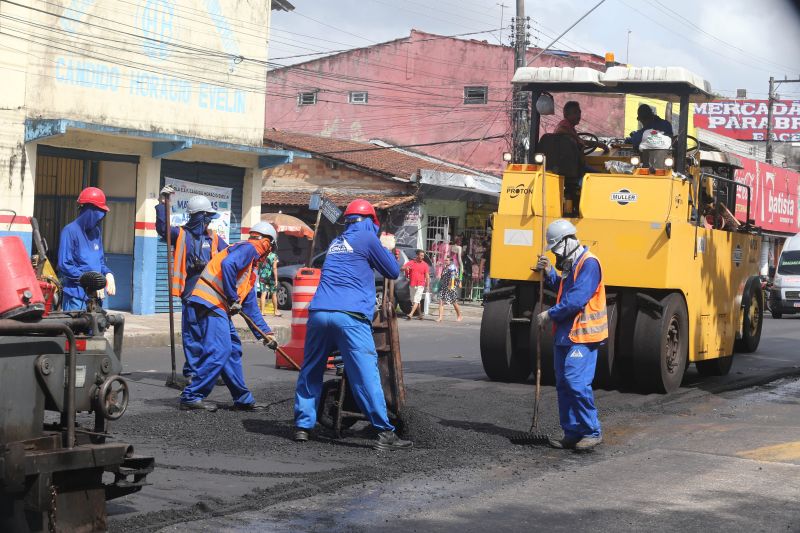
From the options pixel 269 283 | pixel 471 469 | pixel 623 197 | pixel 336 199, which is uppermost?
pixel 336 199

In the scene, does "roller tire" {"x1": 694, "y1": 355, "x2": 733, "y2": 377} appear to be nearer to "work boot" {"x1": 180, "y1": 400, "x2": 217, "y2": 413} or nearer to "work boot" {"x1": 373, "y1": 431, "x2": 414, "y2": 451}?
"work boot" {"x1": 373, "y1": 431, "x2": 414, "y2": 451}

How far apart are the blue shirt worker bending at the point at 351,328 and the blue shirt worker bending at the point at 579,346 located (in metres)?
1.25

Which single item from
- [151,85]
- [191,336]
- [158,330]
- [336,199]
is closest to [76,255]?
[191,336]

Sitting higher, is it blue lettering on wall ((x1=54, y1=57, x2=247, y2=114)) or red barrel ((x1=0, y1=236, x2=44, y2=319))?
blue lettering on wall ((x1=54, y1=57, x2=247, y2=114))

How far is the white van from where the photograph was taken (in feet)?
97.8

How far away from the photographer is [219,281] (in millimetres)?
9336

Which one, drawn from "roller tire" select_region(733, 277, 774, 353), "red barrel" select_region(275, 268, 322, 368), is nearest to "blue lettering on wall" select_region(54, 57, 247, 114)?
"red barrel" select_region(275, 268, 322, 368)

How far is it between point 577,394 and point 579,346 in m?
0.36

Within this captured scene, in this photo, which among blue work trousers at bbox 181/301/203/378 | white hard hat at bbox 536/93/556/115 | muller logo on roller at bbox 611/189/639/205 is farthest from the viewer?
white hard hat at bbox 536/93/556/115

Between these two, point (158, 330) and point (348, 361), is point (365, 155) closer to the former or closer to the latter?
point (158, 330)

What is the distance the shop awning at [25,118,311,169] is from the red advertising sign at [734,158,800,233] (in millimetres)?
20566

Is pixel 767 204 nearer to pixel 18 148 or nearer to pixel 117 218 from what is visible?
pixel 117 218

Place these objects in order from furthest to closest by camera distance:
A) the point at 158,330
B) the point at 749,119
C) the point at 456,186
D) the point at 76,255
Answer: the point at 749,119 → the point at 456,186 → the point at 158,330 → the point at 76,255

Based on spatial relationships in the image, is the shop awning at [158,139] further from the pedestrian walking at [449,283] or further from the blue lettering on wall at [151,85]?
the pedestrian walking at [449,283]
